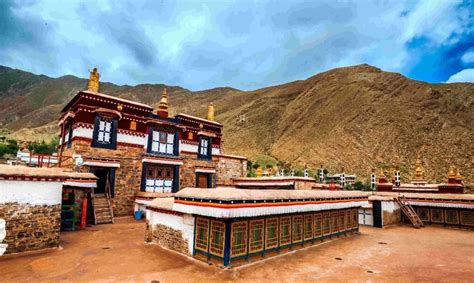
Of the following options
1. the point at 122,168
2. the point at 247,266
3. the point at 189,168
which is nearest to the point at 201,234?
the point at 247,266

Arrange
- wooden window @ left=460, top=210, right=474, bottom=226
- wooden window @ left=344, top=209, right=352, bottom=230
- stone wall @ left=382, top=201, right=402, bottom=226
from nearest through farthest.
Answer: wooden window @ left=344, top=209, right=352, bottom=230 < wooden window @ left=460, top=210, right=474, bottom=226 < stone wall @ left=382, top=201, right=402, bottom=226

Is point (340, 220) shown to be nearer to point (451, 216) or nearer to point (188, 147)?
point (451, 216)

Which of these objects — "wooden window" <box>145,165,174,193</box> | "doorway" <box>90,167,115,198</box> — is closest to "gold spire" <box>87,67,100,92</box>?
"doorway" <box>90,167,115,198</box>

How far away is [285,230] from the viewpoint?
12.3 m

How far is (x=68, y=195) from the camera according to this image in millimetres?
16516

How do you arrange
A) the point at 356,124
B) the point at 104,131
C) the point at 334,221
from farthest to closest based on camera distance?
the point at 356,124
the point at 104,131
the point at 334,221

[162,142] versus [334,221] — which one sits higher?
[162,142]

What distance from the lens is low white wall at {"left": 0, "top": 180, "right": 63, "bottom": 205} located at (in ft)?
34.0

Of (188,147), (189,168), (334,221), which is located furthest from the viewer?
(188,147)

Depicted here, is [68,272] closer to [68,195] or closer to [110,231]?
[110,231]

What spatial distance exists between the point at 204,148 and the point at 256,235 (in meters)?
16.7

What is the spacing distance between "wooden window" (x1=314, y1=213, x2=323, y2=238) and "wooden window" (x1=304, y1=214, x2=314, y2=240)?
40cm

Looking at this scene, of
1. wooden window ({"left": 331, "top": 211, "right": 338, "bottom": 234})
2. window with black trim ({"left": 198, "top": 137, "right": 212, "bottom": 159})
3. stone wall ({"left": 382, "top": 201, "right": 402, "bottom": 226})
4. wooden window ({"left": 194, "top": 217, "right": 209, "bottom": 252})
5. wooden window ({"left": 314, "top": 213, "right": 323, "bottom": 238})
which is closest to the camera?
wooden window ({"left": 194, "top": 217, "right": 209, "bottom": 252})

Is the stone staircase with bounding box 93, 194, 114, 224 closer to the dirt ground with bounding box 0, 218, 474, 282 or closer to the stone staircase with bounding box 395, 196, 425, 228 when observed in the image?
the dirt ground with bounding box 0, 218, 474, 282
